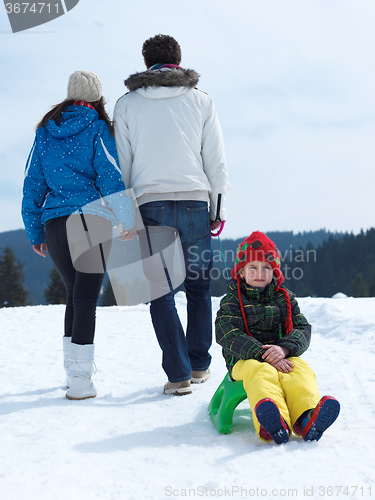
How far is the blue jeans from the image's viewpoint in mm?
2916

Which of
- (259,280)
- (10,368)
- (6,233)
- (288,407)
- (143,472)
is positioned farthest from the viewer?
(6,233)

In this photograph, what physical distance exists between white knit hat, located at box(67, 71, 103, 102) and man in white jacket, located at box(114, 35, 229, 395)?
0.19m

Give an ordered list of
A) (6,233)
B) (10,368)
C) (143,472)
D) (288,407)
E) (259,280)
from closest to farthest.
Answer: (143,472), (288,407), (259,280), (10,368), (6,233)

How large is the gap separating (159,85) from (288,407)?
211 centimetres

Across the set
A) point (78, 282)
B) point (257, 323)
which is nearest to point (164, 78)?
point (78, 282)

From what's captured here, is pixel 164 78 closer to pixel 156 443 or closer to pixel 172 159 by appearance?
pixel 172 159

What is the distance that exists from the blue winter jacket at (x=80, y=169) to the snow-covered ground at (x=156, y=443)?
3.88 ft

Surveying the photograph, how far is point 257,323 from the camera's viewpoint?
2502 millimetres

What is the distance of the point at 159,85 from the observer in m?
2.93

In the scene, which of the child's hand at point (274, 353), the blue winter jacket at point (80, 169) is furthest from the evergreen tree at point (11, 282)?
the child's hand at point (274, 353)

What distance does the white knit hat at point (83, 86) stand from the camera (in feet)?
9.47

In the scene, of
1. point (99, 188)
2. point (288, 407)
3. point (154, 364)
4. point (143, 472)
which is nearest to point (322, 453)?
point (288, 407)

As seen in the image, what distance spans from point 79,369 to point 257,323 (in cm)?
120

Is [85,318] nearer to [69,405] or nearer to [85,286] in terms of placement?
[85,286]
